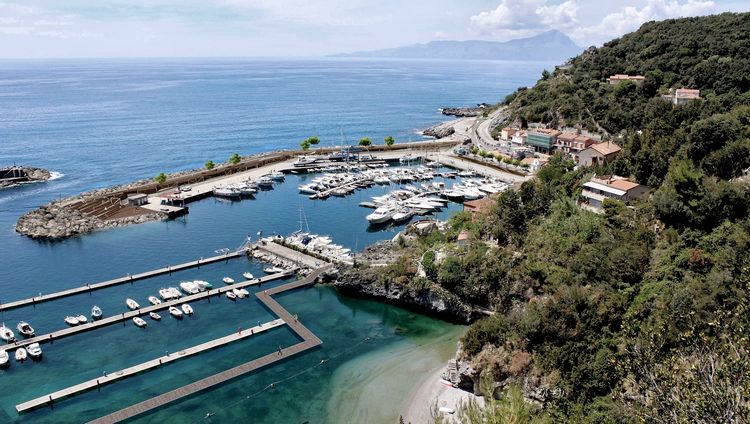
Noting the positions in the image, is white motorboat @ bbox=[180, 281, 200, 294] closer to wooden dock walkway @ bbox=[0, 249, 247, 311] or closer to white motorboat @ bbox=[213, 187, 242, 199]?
wooden dock walkway @ bbox=[0, 249, 247, 311]

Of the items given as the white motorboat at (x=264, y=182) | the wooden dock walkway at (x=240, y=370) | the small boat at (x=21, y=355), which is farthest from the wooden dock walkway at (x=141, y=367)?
the white motorboat at (x=264, y=182)

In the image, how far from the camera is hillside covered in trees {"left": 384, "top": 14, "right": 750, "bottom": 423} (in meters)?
15.0

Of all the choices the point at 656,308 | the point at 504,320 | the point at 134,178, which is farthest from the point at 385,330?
the point at 134,178

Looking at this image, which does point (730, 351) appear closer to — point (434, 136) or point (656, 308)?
point (656, 308)

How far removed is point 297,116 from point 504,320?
108 m

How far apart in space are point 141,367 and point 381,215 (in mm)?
30354

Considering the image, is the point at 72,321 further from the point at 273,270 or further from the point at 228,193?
the point at 228,193

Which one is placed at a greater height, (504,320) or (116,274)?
(504,320)

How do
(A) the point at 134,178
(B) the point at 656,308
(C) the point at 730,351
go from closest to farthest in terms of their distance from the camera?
1. (C) the point at 730,351
2. (B) the point at 656,308
3. (A) the point at 134,178

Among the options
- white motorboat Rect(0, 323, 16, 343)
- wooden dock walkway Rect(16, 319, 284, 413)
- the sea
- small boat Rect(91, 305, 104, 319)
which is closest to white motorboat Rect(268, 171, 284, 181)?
the sea

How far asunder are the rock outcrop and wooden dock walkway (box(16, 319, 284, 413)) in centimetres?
2799

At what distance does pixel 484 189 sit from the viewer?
63.5m

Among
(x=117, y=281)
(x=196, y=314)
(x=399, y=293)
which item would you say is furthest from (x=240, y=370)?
(x=117, y=281)

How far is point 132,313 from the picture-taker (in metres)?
35.1
